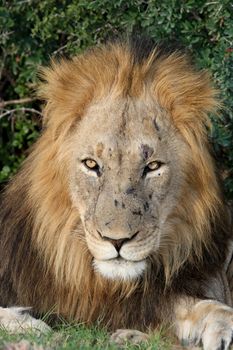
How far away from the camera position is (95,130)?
4.77 meters

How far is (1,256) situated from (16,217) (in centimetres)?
24

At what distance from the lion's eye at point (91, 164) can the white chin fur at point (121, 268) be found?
42 centimetres

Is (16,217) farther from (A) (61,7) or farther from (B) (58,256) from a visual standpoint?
(A) (61,7)

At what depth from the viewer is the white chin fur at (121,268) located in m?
4.50

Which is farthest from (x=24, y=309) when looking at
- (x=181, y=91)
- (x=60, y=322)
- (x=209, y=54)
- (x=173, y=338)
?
(x=209, y=54)

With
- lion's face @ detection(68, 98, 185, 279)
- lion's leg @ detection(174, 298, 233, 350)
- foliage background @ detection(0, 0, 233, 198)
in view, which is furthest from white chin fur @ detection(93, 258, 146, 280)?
foliage background @ detection(0, 0, 233, 198)

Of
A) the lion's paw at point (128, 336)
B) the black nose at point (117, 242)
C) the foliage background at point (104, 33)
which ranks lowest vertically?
→ the lion's paw at point (128, 336)

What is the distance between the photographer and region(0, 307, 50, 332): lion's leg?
4.72 metres

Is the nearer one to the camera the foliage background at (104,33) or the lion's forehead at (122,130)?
the lion's forehead at (122,130)

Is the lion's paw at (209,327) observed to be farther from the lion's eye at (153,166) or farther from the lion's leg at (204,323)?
the lion's eye at (153,166)

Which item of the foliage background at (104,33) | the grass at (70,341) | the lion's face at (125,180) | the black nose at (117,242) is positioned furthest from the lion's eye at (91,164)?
the foliage background at (104,33)

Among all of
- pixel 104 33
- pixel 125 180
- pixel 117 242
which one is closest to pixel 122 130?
pixel 125 180

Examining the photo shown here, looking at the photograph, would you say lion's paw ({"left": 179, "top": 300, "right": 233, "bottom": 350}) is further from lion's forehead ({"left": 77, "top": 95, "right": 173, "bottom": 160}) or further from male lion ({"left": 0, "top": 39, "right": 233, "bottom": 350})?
lion's forehead ({"left": 77, "top": 95, "right": 173, "bottom": 160})

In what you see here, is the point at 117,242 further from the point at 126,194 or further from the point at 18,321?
the point at 18,321
